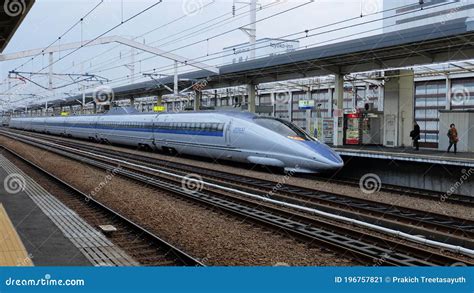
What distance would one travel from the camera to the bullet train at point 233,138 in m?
16.8

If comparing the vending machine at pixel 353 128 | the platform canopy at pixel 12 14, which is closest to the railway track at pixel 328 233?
the platform canopy at pixel 12 14

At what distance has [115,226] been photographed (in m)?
9.49

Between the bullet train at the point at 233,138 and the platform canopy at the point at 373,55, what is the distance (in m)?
4.84

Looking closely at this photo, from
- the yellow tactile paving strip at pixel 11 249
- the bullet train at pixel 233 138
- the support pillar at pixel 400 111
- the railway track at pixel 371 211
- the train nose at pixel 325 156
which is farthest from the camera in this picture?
the support pillar at pixel 400 111

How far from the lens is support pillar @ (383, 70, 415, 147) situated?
24.7 m

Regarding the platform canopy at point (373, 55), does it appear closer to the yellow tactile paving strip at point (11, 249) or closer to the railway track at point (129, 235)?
the railway track at point (129, 235)

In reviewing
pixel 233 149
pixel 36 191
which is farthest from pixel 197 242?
pixel 233 149

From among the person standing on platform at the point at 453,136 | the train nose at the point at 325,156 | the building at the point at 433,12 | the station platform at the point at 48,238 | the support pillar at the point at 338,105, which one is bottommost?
the station platform at the point at 48,238

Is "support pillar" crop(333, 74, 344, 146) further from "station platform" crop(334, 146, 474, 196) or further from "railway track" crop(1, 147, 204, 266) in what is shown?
"railway track" crop(1, 147, 204, 266)

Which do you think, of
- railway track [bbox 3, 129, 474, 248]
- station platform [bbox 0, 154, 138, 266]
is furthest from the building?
station platform [bbox 0, 154, 138, 266]

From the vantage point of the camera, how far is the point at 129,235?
8.73 m

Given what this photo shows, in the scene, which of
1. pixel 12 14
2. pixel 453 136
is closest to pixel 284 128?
Result: pixel 453 136
